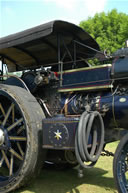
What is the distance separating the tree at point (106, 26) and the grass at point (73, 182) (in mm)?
14392

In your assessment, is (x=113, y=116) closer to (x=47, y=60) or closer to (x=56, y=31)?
(x=56, y=31)

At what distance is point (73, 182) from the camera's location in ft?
14.9

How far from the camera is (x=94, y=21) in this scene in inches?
846

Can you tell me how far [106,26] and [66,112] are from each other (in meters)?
18.0

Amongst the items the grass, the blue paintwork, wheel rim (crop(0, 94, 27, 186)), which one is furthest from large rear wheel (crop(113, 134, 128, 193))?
wheel rim (crop(0, 94, 27, 186))

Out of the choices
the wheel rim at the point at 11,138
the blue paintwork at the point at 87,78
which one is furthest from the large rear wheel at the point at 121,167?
the wheel rim at the point at 11,138

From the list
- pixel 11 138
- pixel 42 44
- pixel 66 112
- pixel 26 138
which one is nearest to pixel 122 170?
pixel 66 112

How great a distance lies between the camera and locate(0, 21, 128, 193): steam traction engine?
3.51 meters

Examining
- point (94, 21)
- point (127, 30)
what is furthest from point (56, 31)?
point (94, 21)

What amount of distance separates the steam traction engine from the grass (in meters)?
0.46

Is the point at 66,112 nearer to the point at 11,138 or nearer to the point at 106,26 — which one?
the point at 11,138

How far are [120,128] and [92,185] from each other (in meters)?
1.19

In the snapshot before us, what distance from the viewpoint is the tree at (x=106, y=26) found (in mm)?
18781

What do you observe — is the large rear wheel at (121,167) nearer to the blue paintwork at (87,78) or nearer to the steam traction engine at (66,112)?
the steam traction engine at (66,112)
